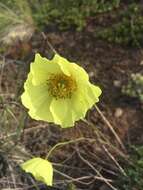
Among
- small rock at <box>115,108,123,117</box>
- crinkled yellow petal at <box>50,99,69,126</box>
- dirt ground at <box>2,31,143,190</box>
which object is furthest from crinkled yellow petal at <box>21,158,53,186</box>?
small rock at <box>115,108,123,117</box>

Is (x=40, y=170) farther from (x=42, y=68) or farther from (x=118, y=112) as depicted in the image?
(x=118, y=112)

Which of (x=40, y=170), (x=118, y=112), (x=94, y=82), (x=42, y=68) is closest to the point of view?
(x=40, y=170)

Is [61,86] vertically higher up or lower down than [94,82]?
higher up

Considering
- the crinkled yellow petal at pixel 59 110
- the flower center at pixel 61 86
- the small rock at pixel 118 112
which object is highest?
the flower center at pixel 61 86

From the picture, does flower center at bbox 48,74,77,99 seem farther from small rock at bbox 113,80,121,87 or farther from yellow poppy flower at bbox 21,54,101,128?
small rock at bbox 113,80,121,87

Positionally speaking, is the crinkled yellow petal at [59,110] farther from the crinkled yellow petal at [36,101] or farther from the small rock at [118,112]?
the small rock at [118,112]

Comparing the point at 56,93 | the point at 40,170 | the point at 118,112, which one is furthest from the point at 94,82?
the point at 40,170

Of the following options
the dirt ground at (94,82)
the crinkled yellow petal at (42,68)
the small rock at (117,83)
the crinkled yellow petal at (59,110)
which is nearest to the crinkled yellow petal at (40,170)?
the crinkled yellow petal at (59,110)
